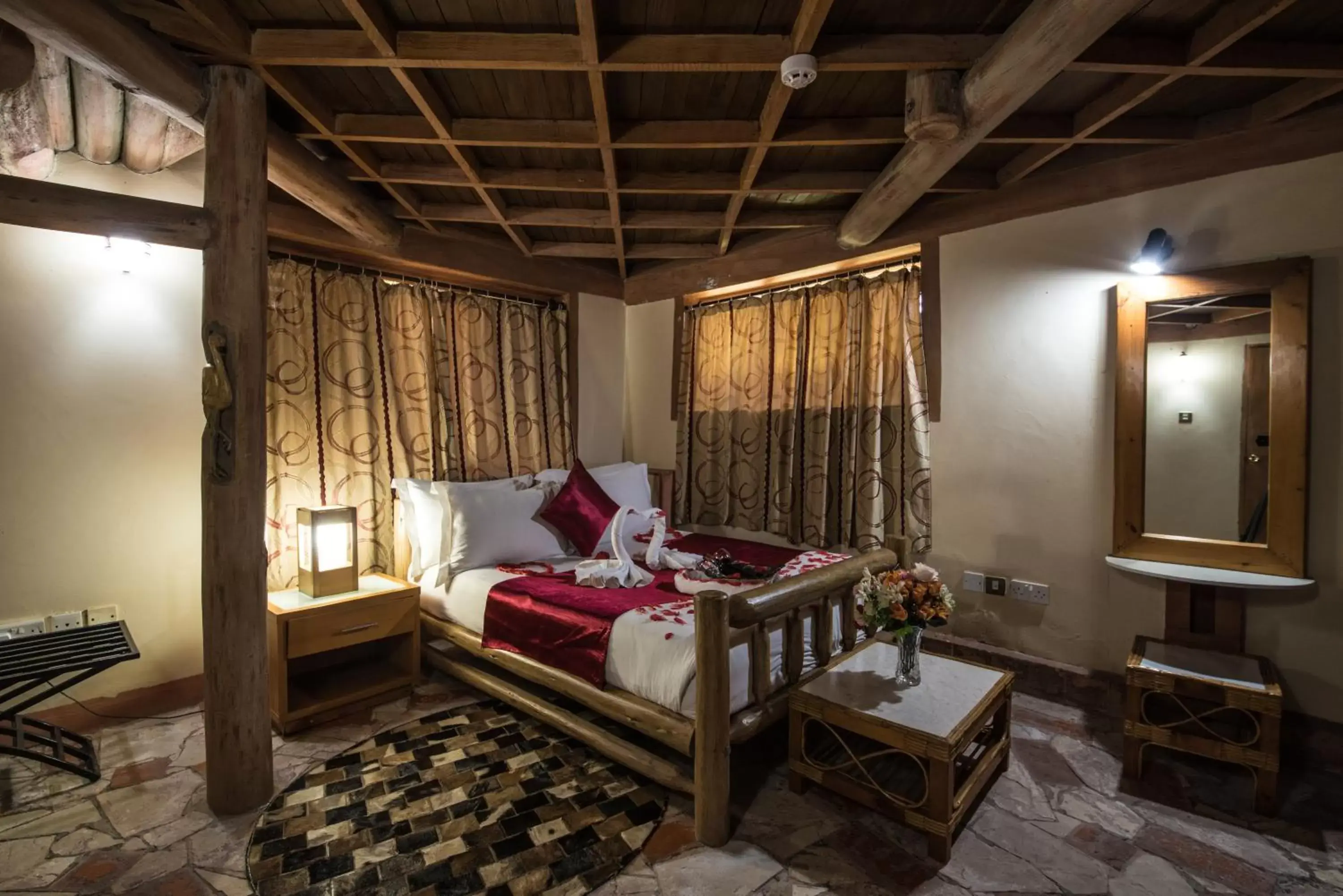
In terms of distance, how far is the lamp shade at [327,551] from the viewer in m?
2.67

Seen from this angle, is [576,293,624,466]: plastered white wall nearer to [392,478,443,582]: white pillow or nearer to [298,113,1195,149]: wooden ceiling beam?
[392,478,443,582]: white pillow

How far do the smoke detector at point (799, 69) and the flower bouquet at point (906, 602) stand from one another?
1.57 m

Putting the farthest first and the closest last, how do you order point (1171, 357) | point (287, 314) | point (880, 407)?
point (880, 407) < point (287, 314) < point (1171, 357)

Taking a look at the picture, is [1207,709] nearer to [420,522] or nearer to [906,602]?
[906,602]

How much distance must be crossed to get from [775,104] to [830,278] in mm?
1517

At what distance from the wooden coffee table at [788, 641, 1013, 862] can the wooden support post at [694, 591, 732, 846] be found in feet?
1.09

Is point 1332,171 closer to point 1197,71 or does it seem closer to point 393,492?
point 1197,71

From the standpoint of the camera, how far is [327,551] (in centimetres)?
273

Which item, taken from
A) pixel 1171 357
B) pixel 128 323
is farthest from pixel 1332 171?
pixel 128 323

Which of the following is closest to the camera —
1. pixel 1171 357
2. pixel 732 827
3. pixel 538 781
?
pixel 732 827

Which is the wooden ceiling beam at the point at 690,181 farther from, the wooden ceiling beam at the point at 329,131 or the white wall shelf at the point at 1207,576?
the white wall shelf at the point at 1207,576

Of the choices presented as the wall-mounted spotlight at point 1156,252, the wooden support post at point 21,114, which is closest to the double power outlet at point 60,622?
the wooden support post at point 21,114

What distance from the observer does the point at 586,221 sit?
3.30 metres

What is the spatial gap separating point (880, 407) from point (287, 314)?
118 inches
